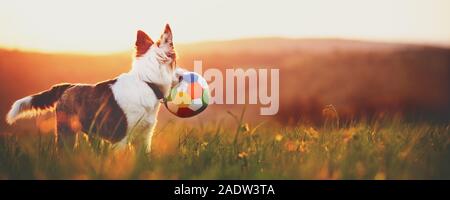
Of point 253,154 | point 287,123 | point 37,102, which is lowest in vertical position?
point 253,154

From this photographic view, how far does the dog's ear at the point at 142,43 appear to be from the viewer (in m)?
4.05

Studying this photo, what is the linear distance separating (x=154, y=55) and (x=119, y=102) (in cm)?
32

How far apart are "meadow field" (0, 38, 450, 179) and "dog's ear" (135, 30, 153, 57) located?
0.22ft

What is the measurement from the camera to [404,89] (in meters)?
4.21

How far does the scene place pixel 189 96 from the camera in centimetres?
412

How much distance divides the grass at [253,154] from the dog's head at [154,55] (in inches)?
12.2

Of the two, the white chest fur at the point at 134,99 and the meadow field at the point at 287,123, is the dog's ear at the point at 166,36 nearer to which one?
the meadow field at the point at 287,123

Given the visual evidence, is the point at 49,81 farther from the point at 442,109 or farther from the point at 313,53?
the point at 442,109

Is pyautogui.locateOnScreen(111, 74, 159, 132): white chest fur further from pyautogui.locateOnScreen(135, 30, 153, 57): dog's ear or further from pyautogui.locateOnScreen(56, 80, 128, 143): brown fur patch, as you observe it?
pyautogui.locateOnScreen(135, 30, 153, 57): dog's ear

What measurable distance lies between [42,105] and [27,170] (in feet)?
1.21

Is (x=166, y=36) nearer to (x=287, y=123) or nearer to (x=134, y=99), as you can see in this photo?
(x=134, y=99)

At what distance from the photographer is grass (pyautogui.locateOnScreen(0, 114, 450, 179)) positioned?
13.3ft

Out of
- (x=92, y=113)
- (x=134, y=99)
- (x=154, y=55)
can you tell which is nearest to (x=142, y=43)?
(x=154, y=55)

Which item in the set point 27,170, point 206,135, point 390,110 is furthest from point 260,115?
point 27,170
